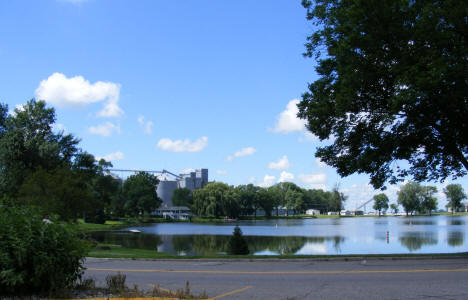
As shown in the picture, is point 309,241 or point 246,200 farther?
point 246,200

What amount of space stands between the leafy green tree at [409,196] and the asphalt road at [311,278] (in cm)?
15477

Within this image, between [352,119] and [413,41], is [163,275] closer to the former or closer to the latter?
[352,119]

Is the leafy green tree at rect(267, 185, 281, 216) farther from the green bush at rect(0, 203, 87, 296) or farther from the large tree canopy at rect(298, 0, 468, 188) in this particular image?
the green bush at rect(0, 203, 87, 296)

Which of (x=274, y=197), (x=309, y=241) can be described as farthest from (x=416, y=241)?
(x=274, y=197)

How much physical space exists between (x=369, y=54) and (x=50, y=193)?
32168mm

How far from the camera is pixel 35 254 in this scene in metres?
7.26

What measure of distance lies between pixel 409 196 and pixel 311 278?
162018mm

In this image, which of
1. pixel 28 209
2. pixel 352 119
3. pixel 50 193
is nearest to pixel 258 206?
pixel 50 193

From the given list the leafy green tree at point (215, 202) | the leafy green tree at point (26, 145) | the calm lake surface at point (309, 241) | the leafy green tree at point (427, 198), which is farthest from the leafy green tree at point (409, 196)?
the leafy green tree at point (26, 145)

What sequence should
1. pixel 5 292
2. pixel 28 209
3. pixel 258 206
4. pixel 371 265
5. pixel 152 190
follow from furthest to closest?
pixel 258 206 < pixel 152 190 < pixel 371 265 < pixel 28 209 < pixel 5 292

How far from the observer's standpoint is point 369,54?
1692 cm

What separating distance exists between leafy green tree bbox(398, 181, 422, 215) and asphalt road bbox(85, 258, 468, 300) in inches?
6093

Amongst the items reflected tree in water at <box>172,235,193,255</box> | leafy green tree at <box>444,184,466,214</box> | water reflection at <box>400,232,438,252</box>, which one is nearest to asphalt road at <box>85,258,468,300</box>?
reflected tree in water at <box>172,235,193,255</box>

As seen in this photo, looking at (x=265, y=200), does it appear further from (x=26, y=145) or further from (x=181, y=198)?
(x=26, y=145)
